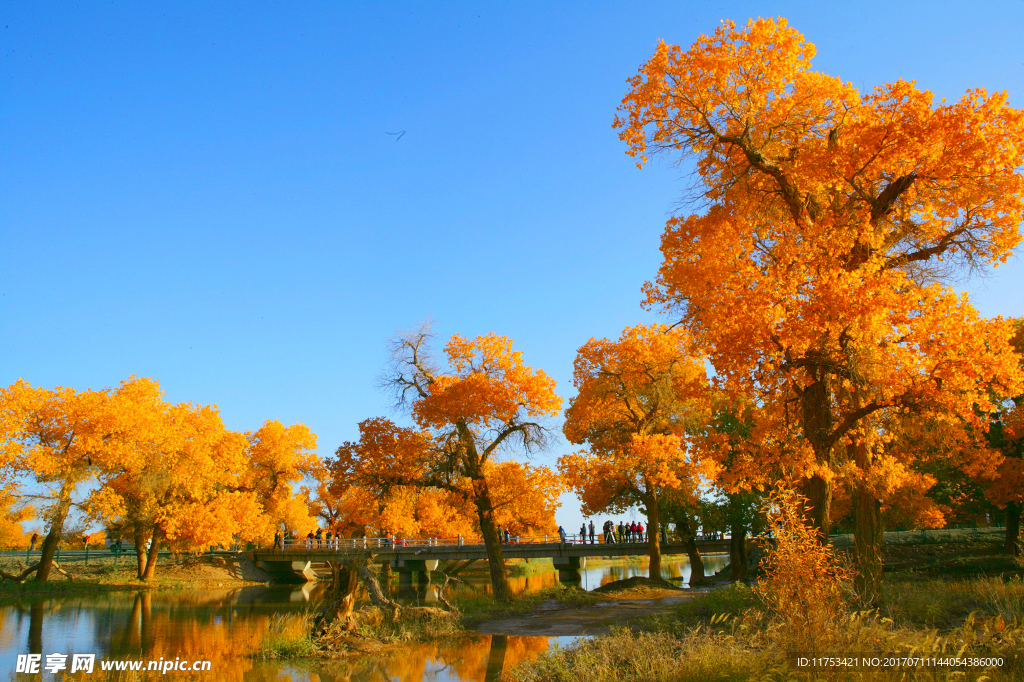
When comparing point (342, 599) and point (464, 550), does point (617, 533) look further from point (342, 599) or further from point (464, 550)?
point (342, 599)

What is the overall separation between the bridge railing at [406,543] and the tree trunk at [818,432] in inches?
846

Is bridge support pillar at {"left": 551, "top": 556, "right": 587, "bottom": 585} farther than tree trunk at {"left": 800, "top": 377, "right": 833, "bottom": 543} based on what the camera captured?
Yes

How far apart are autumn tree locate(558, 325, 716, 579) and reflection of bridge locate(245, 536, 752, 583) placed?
5747mm

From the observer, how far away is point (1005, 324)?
Result: 10711 mm

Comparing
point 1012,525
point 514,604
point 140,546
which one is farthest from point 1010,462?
point 140,546

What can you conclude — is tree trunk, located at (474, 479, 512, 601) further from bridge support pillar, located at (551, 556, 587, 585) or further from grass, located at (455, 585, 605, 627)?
bridge support pillar, located at (551, 556, 587, 585)

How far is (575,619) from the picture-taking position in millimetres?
17547

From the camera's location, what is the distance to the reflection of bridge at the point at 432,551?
33.6m

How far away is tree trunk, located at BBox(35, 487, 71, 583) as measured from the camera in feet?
91.5

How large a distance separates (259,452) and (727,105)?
3816 centimetres

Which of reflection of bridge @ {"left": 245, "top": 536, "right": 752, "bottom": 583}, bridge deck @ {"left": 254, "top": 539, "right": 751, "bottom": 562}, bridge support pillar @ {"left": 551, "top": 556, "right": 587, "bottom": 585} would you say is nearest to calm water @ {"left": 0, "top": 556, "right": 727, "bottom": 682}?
reflection of bridge @ {"left": 245, "top": 536, "right": 752, "bottom": 583}

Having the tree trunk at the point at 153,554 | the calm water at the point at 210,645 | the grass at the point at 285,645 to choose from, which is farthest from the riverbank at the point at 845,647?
the tree trunk at the point at 153,554

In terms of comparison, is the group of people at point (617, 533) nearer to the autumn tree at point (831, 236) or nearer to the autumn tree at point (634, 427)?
the autumn tree at point (634, 427)

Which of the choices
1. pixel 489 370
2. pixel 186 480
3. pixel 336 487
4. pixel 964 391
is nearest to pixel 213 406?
pixel 186 480
